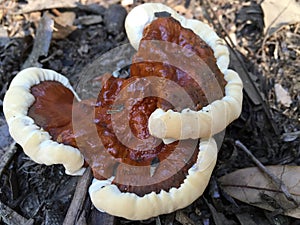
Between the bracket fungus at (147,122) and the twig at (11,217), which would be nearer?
the bracket fungus at (147,122)

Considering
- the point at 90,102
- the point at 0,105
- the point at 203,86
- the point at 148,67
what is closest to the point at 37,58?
the point at 0,105

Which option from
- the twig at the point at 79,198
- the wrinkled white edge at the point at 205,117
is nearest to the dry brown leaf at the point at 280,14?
the wrinkled white edge at the point at 205,117

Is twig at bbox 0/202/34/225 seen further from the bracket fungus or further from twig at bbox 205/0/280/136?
twig at bbox 205/0/280/136

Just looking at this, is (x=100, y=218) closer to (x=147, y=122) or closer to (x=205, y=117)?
(x=147, y=122)

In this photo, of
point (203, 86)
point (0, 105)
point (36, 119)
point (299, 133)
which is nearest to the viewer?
point (203, 86)

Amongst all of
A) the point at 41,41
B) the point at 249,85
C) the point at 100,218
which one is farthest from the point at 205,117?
the point at 41,41

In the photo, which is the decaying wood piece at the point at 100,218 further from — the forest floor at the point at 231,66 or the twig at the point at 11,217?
the twig at the point at 11,217

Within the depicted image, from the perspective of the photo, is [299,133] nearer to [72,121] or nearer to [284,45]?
[284,45]
